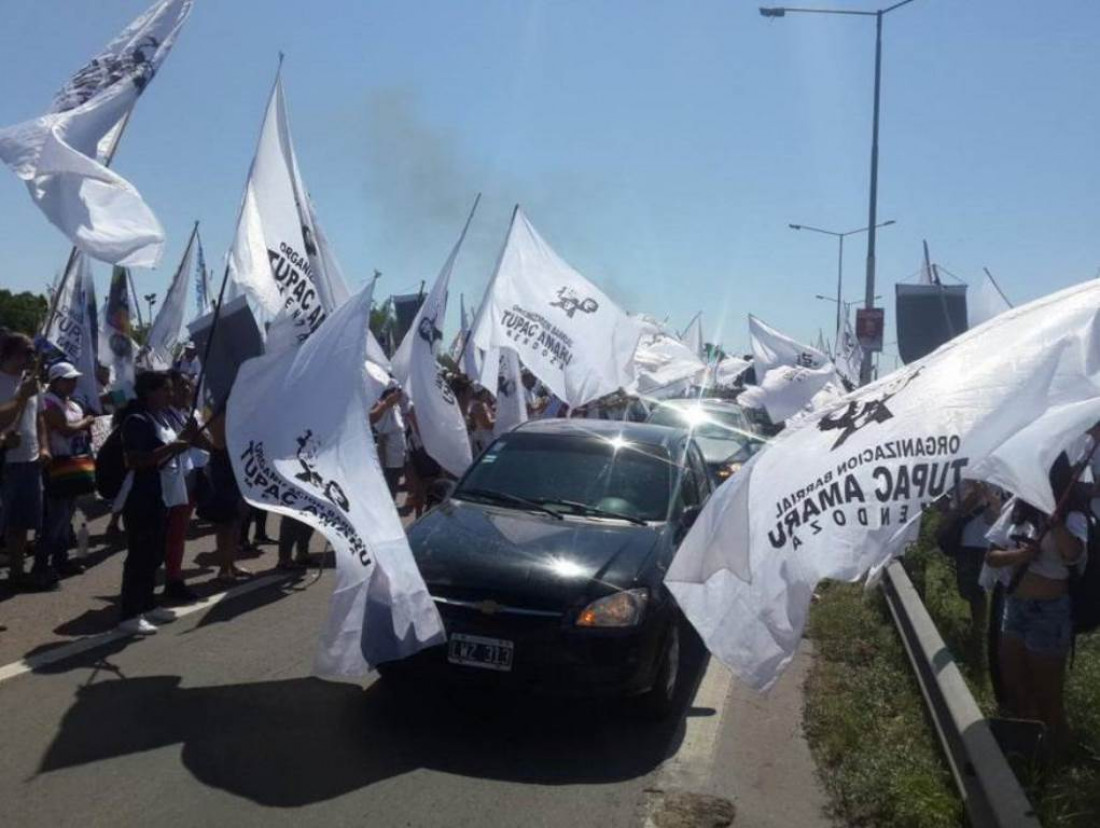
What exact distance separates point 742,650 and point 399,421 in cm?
865

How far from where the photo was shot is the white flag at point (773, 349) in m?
17.7

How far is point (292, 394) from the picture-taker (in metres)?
6.29

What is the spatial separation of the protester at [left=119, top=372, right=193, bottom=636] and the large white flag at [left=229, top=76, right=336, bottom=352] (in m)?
0.96

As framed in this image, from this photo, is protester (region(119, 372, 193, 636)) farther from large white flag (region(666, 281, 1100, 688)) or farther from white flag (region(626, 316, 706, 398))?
white flag (region(626, 316, 706, 398))

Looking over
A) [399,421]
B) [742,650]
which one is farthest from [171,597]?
[742,650]

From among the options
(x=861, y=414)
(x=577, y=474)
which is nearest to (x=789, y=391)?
(x=577, y=474)

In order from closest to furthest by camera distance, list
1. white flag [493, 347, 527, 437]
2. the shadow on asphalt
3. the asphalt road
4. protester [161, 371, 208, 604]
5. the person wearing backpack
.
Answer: the asphalt road
the shadow on asphalt
the person wearing backpack
protester [161, 371, 208, 604]
white flag [493, 347, 527, 437]

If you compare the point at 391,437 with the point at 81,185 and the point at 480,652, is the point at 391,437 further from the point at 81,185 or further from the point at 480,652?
the point at 480,652

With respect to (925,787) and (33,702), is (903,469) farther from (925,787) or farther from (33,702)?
(33,702)

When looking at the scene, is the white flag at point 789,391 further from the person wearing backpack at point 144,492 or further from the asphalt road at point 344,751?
the person wearing backpack at point 144,492

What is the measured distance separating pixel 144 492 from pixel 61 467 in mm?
1808

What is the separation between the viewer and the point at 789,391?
49.2 ft

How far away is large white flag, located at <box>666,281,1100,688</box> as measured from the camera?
12.5 ft

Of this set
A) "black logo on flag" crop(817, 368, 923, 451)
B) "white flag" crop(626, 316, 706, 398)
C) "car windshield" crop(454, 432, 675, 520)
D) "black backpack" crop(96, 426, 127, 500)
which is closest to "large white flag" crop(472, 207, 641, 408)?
"car windshield" crop(454, 432, 675, 520)
